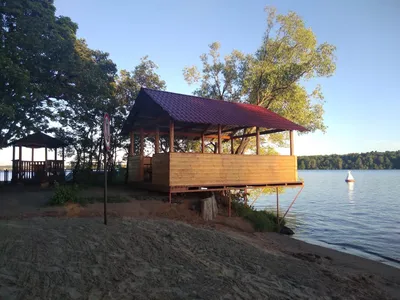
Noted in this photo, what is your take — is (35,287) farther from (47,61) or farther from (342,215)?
(342,215)

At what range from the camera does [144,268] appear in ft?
16.1

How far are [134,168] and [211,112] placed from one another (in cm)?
562

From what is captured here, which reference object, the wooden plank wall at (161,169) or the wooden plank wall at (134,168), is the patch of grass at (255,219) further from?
the wooden plank wall at (134,168)

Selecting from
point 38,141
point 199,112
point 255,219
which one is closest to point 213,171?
point 199,112

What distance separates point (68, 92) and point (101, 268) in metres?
13.2

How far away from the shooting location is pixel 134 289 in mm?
4109

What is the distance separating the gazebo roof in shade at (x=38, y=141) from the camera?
16.8 meters

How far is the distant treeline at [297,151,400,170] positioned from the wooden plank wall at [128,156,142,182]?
319 feet

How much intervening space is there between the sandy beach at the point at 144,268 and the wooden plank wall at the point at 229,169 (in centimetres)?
389

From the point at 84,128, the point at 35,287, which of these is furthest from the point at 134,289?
the point at 84,128

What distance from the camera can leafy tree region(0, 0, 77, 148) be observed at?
12.2 meters

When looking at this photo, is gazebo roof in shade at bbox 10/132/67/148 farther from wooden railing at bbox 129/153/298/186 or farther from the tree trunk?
the tree trunk

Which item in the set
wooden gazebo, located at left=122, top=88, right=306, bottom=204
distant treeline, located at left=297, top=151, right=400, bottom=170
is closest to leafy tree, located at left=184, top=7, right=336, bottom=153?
wooden gazebo, located at left=122, top=88, right=306, bottom=204

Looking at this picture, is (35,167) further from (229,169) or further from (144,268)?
(144,268)
